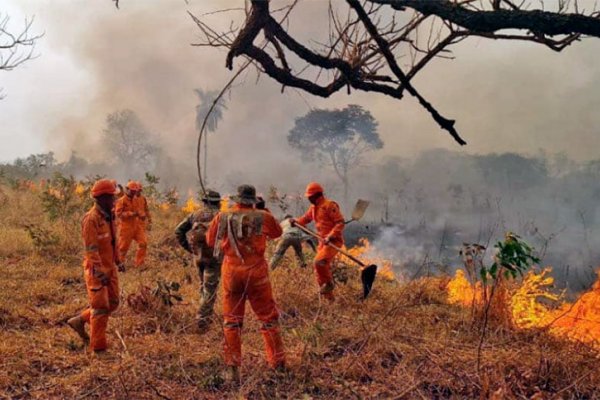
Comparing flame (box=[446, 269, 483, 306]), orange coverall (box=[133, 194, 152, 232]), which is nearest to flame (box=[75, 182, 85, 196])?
orange coverall (box=[133, 194, 152, 232])

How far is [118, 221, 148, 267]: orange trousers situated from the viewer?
10.0m

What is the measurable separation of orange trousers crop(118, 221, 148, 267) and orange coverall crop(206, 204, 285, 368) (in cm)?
582

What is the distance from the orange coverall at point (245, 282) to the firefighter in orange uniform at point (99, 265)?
1.40m

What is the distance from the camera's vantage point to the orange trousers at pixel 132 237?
1000cm

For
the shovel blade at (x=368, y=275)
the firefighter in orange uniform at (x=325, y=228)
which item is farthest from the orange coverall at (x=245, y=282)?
the firefighter in orange uniform at (x=325, y=228)

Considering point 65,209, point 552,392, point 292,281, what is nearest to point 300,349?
point 552,392

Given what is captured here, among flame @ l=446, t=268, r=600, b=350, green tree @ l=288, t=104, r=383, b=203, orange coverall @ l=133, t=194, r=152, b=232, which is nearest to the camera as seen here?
flame @ l=446, t=268, r=600, b=350

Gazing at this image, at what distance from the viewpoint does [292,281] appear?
331 inches

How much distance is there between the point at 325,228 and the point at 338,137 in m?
34.3

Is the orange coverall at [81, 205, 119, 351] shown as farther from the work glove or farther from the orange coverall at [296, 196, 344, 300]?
the orange coverall at [296, 196, 344, 300]

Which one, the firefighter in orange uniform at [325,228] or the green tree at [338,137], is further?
the green tree at [338,137]


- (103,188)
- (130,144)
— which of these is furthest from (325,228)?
(130,144)

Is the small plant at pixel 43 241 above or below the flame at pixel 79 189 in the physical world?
below

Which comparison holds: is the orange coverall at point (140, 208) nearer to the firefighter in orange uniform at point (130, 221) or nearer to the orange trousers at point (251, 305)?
the firefighter in orange uniform at point (130, 221)
